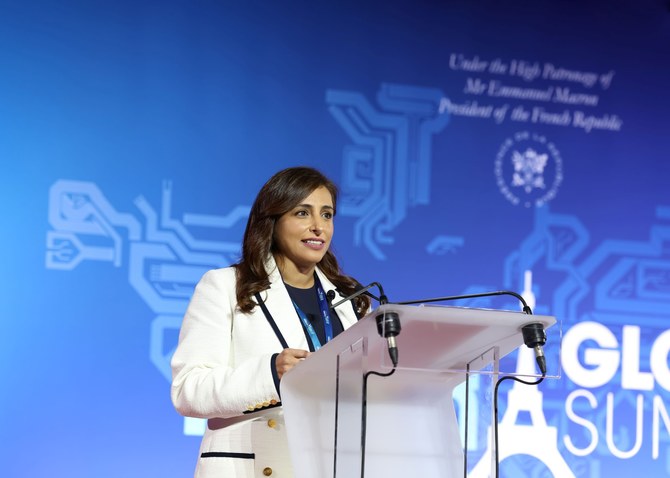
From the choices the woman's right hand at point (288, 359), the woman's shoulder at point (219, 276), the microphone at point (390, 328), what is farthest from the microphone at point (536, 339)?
the woman's shoulder at point (219, 276)

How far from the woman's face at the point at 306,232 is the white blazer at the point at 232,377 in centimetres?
10

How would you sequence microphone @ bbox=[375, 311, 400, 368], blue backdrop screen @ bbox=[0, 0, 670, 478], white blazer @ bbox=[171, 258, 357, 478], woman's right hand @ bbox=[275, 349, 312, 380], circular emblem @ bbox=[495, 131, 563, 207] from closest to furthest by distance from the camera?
microphone @ bbox=[375, 311, 400, 368] < woman's right hand @ bbox=[275, 349, 312, 380] < white blazer @ bbox=[171, 258, 357, 478] < blue backdrop screen @ bbox=[0, 0, 670, 478] < circular emblem @ bbox=[495, 131, 563, 207]

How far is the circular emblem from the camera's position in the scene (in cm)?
450

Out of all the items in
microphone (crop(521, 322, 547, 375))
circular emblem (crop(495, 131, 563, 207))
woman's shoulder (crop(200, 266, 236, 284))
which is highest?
circular emblem (crop(495, 131, 563, 207))

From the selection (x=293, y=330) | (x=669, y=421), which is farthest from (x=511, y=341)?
(x=669, y=421)

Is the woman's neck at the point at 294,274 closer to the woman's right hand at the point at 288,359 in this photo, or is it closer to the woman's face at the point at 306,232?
the woman's face at the point at 306,232

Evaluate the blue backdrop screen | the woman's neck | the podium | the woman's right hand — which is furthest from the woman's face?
the blue backdrop screen

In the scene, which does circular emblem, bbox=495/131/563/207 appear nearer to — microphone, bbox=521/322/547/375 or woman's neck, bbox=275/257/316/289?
woman's neck, bbox=275/257/316/289

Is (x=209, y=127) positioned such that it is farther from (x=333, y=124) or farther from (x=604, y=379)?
(x=604, y=379)

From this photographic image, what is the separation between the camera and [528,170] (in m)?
4.50

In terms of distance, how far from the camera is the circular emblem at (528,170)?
14.8 ft

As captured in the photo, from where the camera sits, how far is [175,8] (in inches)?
163

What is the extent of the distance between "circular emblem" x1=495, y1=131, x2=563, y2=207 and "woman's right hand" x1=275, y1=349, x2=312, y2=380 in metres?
2.78

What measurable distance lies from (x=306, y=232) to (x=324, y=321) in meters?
0.24
